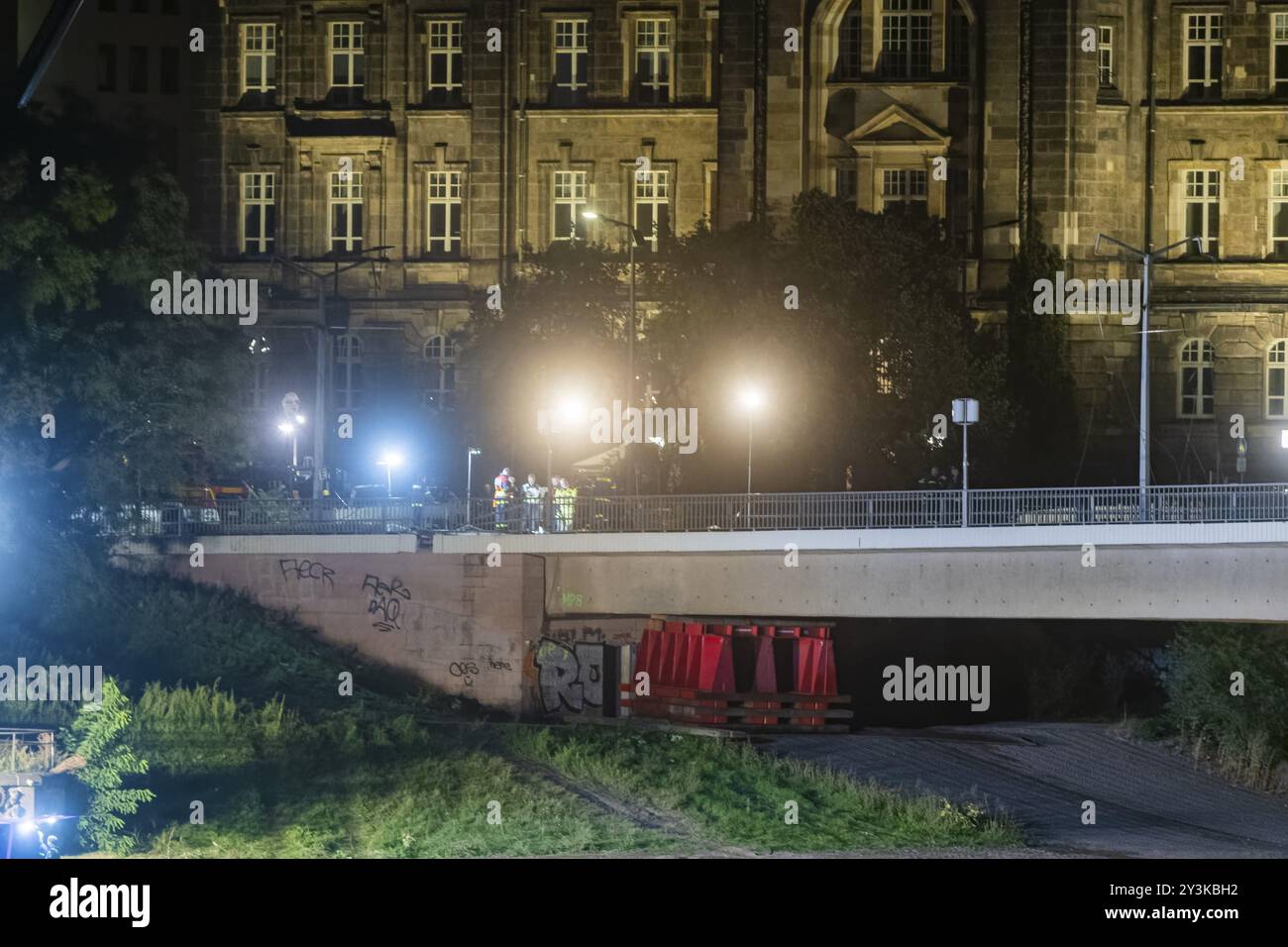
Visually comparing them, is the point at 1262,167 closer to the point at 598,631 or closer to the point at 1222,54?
the point at 1222,54

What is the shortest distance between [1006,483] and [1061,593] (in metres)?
17.2

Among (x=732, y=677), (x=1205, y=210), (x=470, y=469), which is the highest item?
(x=1205, y=210)

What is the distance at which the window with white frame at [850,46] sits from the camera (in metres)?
83.8

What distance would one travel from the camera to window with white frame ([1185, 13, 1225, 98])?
3312 inches

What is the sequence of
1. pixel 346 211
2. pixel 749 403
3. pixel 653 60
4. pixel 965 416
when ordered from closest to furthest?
1. pixel 965 416
2. pixel 749 403
3. pixel 653 60
4. pixel 346 211

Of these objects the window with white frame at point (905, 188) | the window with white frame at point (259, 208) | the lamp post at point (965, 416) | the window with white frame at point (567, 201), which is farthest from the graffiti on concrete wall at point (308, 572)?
the window with white frame at point (905, 188)

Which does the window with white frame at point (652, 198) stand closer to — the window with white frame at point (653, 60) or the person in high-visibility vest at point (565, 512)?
the window with white frame at point (653, 60)

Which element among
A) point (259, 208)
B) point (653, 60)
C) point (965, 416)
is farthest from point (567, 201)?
point (965, 416)

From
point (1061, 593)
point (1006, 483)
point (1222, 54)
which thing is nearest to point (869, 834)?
point (1061, 593)

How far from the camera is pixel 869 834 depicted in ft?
152

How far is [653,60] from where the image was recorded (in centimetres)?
8588

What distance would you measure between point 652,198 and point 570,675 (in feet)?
94.2

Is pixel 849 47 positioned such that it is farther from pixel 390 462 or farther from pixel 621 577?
pixel 621 577

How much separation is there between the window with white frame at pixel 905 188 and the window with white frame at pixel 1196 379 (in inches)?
392
